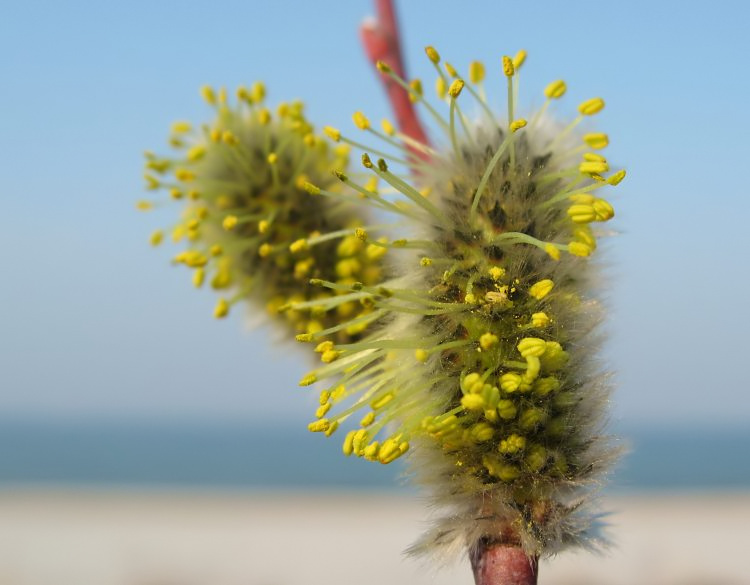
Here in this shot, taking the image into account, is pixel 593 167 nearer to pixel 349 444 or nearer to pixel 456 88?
pixel 456 88

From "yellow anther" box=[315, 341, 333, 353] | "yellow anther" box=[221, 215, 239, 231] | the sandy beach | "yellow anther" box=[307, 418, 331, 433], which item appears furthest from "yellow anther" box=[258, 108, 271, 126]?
the sandy beach

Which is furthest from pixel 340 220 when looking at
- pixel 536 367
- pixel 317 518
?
pixel 317 518

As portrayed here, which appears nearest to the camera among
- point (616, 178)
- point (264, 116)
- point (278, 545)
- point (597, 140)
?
point (616, 178)

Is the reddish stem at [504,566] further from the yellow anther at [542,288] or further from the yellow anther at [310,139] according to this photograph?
the yellow anther at [310,139]

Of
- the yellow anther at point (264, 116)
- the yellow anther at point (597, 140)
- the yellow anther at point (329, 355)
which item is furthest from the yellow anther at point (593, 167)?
the yellow anther at point (264, 116)

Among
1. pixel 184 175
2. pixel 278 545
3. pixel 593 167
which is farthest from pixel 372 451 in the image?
pixel 278 545

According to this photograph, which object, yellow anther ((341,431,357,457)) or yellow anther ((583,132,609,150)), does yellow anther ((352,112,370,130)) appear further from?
yellow anther ((341,431,357,457))
